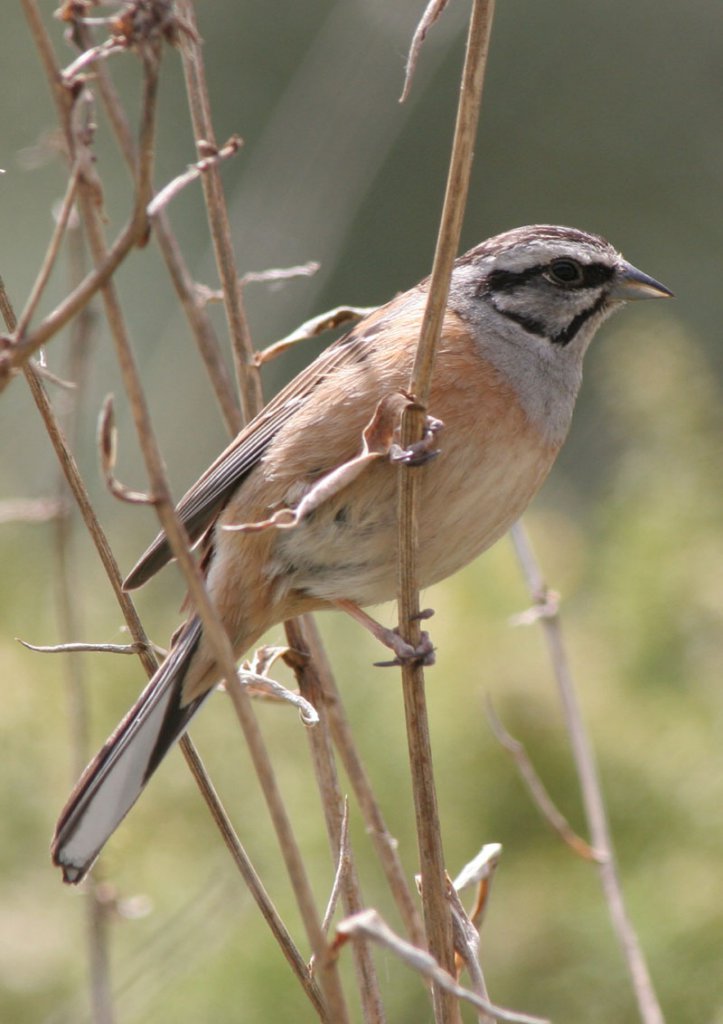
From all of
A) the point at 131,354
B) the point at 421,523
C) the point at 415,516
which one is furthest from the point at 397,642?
the point at 131,354

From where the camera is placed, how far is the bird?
235 centimetres

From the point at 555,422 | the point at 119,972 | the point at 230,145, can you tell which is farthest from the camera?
the point at 119,972

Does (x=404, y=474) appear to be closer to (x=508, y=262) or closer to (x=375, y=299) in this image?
(x=508, y=262)

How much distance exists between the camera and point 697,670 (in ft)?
10.0

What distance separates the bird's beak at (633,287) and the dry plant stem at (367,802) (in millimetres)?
940

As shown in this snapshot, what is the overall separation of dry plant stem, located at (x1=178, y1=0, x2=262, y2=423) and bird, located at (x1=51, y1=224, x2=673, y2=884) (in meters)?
0.09

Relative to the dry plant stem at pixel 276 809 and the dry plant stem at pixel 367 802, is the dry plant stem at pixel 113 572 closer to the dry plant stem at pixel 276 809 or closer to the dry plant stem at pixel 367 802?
the dry plant stem at pixel 367 802

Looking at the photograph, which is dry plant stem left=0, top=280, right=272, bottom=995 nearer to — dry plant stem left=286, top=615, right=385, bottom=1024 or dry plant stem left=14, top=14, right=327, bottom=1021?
dry plant stem left=286, top=615, right=385, bottom=1024

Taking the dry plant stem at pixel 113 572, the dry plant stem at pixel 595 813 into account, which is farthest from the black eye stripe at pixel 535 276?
the dry plant stem at pixel 113 572

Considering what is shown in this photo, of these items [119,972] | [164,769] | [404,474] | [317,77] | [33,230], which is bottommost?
[119,972]

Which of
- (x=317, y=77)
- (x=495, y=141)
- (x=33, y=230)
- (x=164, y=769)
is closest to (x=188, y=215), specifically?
(x=33, y=230)

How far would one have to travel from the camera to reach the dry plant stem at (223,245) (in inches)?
79.0

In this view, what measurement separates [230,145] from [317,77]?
9.07ft

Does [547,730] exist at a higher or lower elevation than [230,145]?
lower
